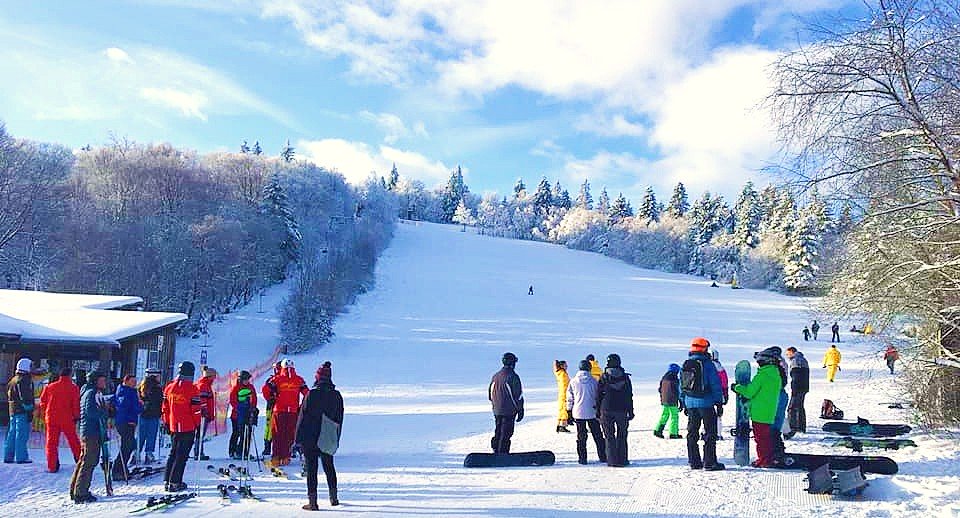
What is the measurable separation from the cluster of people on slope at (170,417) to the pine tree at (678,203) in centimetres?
8449

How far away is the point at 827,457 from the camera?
26.0ft

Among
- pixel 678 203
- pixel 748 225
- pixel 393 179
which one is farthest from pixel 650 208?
pixel 393 179

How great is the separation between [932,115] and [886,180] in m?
0.99

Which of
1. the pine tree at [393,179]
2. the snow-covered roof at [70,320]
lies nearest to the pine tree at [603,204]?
the pine tree at [393,179]

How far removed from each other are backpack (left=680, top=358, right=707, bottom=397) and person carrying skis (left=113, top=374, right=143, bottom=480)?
713 centimetres

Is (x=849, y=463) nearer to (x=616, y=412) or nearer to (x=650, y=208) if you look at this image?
(x=616, y=412)

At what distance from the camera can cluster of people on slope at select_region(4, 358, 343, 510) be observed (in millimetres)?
6984

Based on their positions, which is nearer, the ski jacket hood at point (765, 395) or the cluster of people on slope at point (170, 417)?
the cluster of people on slope at point (170, 417)

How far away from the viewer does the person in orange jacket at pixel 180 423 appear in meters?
7.57

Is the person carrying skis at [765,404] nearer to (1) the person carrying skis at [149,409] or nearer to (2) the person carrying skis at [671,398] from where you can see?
(2) the person carrying skis at [671,398]

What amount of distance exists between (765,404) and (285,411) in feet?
20.8

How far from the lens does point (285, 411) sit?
9078mm

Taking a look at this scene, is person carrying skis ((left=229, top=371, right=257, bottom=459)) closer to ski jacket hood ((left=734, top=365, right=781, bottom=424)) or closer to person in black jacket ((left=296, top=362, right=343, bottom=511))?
person in black jacket ((left=296, top=362, right=343, bottom=511))

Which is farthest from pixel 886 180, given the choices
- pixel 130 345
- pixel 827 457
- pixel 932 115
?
pixel 130 345
